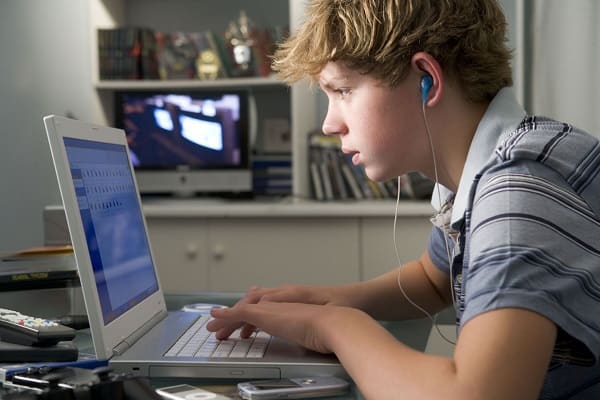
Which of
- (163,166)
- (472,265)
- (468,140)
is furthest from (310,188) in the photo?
(472,265)

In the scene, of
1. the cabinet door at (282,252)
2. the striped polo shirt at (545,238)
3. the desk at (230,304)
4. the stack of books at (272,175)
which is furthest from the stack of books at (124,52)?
the striped polo shirt at (545,238)

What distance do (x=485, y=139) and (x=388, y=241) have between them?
179cm

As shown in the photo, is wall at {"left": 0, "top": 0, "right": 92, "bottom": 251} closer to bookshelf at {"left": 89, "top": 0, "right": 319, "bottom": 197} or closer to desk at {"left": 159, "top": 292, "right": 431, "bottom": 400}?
bookshelf at {"left": 89, "top": 0, "right": 319, "bottom": 197}

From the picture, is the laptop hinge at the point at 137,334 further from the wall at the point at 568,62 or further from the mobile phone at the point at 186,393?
the wall at the point at 568,62

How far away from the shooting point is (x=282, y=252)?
2.86m

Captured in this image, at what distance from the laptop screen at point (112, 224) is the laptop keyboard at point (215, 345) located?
9 centimetres

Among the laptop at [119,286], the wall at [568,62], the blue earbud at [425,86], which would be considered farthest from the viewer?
the wall at [568,62]

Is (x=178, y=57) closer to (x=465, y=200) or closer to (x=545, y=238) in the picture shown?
(x=465, y=200)

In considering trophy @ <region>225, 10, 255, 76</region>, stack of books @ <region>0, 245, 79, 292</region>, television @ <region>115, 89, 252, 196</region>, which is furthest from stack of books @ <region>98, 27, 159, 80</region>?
stack of books @ <region>0, 245, 79, 292</region>

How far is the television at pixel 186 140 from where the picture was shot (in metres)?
3.08

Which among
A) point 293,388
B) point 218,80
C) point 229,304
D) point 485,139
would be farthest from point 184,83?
point 293,388

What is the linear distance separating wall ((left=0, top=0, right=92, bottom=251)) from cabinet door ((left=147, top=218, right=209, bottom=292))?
0.44m

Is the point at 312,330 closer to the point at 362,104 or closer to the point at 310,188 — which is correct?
the point at 362,104

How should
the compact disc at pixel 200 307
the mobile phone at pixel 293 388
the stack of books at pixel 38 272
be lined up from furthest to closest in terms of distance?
1. the compact disc at pixel 200 307
2. the stack of books at pixel 38 272
3. the mobile phone at pixel 293 388
